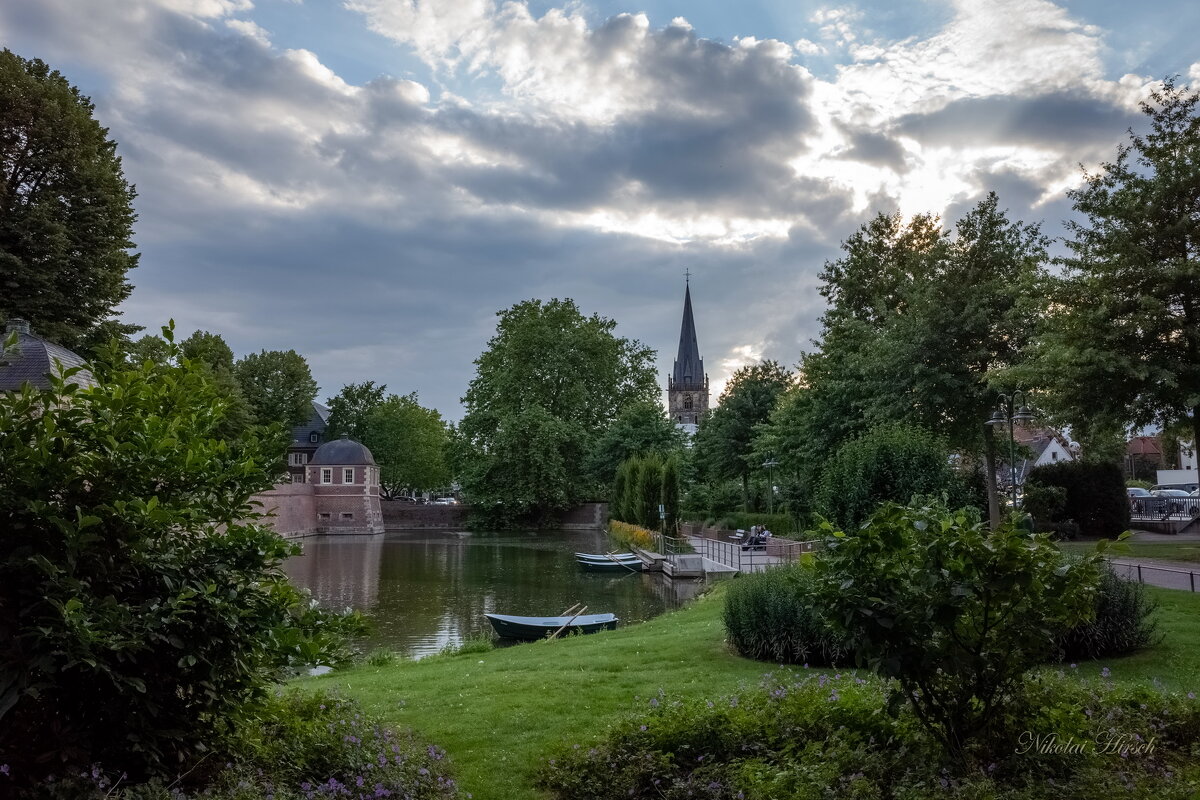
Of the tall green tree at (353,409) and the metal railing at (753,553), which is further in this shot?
the tall green tree at (353,409)

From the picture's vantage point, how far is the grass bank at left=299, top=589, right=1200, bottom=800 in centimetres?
749

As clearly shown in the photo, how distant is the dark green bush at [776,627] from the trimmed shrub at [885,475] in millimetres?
9136

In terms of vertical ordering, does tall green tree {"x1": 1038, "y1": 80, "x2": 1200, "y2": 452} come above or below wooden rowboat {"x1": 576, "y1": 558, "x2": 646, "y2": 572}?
above

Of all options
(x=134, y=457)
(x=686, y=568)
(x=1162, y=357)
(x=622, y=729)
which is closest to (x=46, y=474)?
(x=134, y=457)

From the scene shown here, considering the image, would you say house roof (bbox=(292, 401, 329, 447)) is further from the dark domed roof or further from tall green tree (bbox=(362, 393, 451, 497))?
the dark domed roof

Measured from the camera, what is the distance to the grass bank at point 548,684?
749 cm

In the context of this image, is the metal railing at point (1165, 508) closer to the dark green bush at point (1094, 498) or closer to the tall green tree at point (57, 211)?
the dark green bush at point (1094, 498)

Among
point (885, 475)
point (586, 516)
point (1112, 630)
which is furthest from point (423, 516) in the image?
point (1112, 630)

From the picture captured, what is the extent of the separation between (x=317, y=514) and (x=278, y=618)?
69266 millimetres

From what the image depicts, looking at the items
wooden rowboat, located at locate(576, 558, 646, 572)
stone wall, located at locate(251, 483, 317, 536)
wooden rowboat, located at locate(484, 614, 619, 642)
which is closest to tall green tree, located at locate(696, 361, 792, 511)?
wooden rowboat, located at locate(576, 558, 646, 572)

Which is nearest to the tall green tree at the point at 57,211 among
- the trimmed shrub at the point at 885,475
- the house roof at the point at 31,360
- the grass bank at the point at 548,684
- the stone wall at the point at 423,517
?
the house roof at the point at 31,360

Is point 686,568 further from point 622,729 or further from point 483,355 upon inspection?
point 483,355

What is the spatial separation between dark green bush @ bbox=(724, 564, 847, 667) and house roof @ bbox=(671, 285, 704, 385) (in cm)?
9862

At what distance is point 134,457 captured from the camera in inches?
200
